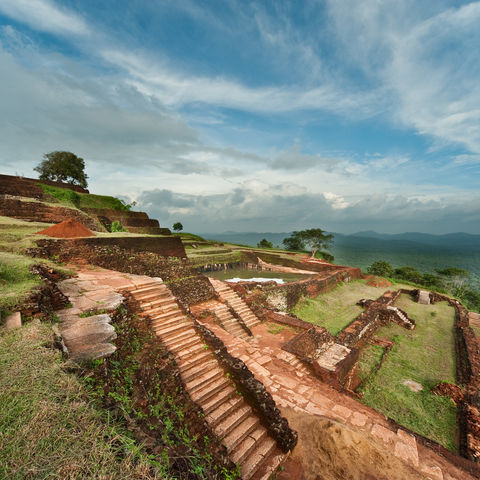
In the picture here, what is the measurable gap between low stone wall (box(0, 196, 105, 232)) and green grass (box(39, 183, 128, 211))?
4.51m

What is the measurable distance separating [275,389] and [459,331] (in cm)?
1453

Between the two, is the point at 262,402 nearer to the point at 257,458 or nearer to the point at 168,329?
the point at 257,458

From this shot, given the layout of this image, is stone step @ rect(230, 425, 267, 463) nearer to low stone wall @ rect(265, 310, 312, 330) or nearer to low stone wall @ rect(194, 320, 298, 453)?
low stone wall @ rect(194, 320, 298, 453)

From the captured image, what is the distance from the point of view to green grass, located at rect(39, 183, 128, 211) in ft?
69.0

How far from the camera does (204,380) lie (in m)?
5.42

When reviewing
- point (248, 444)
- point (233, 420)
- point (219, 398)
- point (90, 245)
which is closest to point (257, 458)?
point (248, 444)

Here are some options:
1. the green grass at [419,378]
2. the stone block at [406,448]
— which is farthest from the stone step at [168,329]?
the green grass at [419,378]

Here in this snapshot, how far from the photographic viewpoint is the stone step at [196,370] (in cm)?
537

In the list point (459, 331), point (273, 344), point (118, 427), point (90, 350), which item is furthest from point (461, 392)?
point (90, 350)

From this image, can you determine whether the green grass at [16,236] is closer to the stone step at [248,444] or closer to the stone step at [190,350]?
the stone step at [190,350]

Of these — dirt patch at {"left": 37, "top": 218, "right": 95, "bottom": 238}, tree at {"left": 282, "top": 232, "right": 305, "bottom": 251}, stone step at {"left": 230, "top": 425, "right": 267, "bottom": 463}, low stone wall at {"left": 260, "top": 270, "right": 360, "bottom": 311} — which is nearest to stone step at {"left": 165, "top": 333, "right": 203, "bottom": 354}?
stone step at {"left": 230, "top": 425, "right": 267, "bottom": 463}

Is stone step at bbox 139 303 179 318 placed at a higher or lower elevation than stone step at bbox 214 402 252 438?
higher

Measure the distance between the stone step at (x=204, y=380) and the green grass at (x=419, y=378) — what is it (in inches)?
234

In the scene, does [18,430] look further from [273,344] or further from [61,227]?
[61,227]
